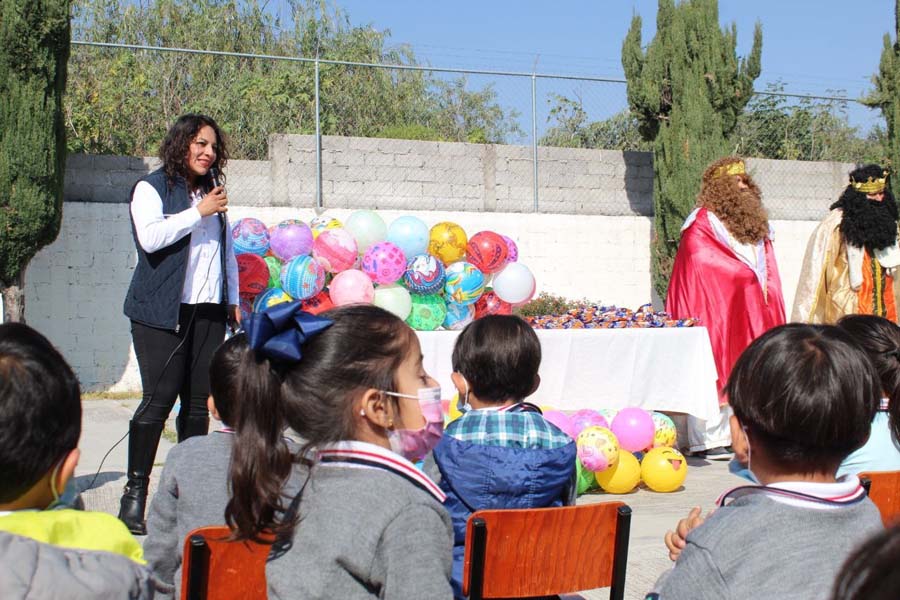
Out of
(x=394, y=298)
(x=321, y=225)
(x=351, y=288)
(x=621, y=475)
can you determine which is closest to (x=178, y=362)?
(x=621, y=475)

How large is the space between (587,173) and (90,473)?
7177mm

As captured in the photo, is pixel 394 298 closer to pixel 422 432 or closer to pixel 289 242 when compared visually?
pixel 289 242

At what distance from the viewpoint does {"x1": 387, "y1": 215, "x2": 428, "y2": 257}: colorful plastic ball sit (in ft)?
27.3

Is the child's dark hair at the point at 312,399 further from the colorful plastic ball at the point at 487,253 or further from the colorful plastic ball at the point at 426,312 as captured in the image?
the colorful plastic ball at the point at 487,253

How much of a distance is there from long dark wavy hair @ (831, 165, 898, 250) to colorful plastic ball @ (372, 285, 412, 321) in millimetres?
3314

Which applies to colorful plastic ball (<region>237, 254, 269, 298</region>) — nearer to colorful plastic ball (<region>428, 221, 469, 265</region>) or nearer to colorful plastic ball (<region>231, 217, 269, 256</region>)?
colorful plastic ball (<region>231, 217, 269, 256</region>)

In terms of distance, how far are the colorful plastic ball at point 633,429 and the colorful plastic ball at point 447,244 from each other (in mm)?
3359

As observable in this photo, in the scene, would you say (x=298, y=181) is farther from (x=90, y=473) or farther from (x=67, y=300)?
(x=90, y=473)

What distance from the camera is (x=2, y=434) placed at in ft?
4.58

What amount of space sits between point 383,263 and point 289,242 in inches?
30.1

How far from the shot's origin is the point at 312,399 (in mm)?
1829

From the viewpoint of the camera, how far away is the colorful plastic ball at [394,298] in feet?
25.7

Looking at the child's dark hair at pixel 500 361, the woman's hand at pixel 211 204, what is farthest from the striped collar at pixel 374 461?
the woman's hand at pixel 211 204

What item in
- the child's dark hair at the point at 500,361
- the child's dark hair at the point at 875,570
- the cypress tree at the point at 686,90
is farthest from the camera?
the cypress tree at the point at 686,90
